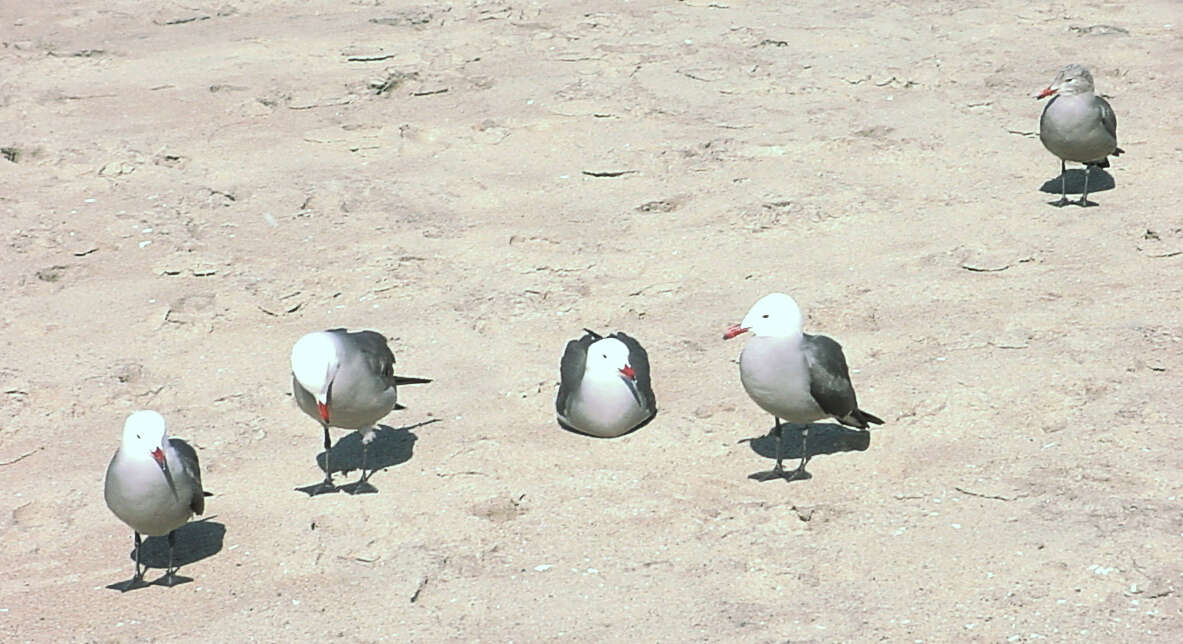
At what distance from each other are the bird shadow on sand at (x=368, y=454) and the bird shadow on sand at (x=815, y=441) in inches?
61.4

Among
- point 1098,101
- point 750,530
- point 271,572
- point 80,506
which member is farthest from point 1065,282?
point 80,506

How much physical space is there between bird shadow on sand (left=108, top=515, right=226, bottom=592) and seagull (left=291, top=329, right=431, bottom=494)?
50cm

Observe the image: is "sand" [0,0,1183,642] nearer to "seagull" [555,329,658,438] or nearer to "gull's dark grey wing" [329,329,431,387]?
"seagull" [555,329,658,438]

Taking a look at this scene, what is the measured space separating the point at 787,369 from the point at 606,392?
0.92 m

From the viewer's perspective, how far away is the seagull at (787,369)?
6.86 meters

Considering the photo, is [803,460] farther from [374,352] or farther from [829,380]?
[374,352]

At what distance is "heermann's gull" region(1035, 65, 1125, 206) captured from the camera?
31.6ft

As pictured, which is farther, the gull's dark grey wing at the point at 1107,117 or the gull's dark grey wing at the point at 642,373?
the gull's dark grey wing at the point at 1107,117

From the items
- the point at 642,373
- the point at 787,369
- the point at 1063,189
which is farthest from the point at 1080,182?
the point at 787,369

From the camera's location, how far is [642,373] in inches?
299

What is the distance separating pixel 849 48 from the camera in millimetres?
12156

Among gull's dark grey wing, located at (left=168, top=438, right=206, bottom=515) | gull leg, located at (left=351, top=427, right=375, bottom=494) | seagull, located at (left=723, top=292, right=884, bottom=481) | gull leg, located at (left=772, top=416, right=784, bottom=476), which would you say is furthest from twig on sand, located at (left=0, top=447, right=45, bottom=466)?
gull leg, located at (left=772, top=416, right=784, bottom=476)

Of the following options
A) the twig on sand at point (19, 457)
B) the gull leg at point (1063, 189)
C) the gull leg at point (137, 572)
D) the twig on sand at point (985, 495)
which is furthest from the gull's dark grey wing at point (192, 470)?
the gull leg at point (1063, 189)

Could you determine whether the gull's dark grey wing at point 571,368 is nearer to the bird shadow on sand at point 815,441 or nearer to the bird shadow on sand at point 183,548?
the bird shadow on sand at point 815,441
